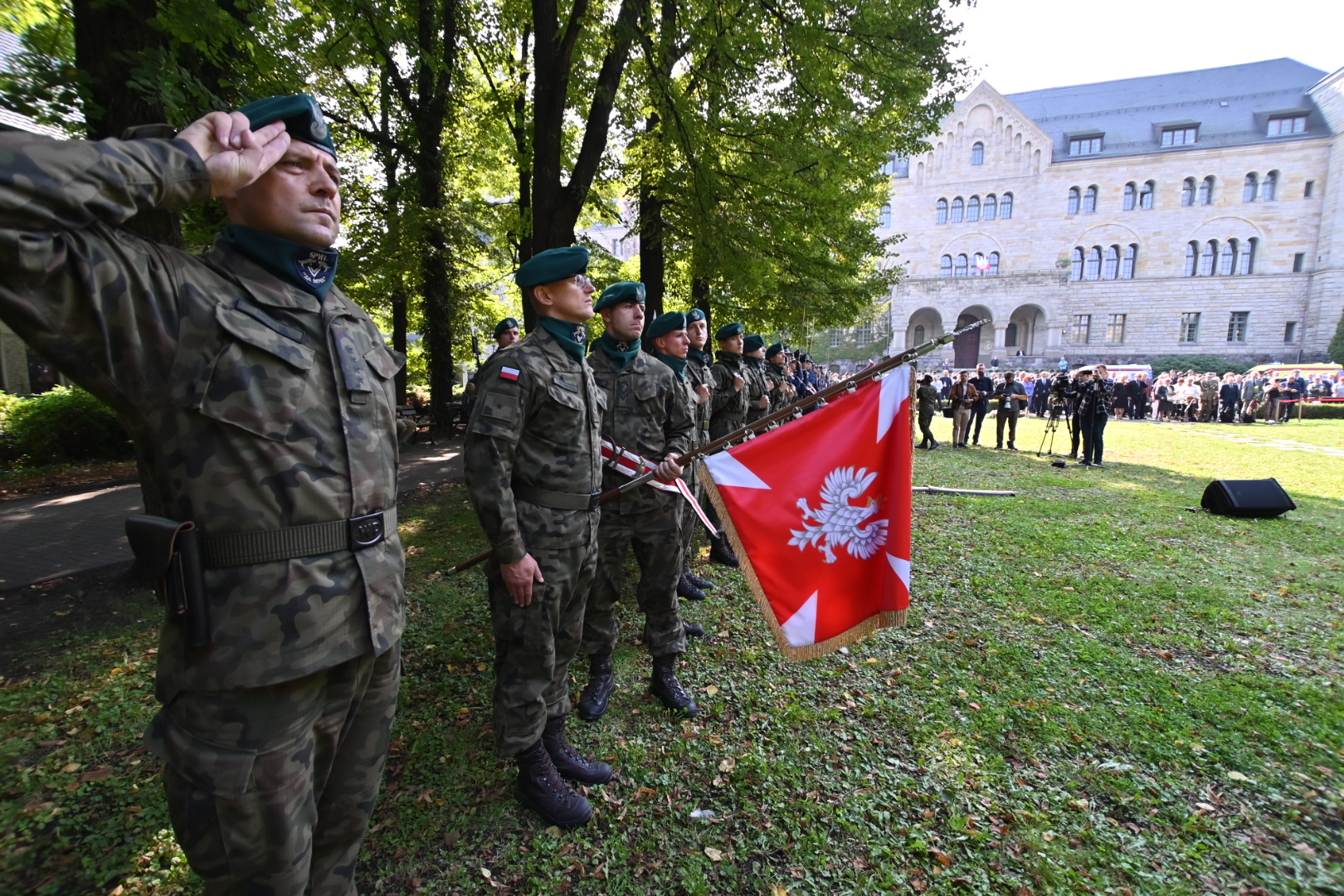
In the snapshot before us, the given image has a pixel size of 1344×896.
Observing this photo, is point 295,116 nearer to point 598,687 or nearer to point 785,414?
point 785,414

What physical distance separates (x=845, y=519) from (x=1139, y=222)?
64.0 meters

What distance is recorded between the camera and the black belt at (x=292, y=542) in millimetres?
1454

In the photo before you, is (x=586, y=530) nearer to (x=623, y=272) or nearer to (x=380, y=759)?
(x=380, y=759)

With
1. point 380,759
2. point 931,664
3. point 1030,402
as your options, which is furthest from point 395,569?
point 1030,402

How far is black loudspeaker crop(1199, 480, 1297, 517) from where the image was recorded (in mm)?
8242

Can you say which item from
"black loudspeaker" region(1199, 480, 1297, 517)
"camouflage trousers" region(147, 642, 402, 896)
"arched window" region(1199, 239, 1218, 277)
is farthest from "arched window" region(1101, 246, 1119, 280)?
"camouflage trousers" region(147, 642, 402, 896)

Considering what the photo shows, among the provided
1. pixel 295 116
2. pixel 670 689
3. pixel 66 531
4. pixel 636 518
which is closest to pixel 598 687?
pixel 670 689

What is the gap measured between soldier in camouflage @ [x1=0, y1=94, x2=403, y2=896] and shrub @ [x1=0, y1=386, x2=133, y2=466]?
12850 millimetres

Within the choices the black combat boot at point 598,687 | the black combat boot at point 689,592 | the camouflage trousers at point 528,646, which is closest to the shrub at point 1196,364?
the black combat boot at point 689,592

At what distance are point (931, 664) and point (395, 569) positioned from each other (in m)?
3.92

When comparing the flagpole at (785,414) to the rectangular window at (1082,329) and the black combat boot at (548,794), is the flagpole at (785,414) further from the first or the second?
the rectangular window at (1082,329)

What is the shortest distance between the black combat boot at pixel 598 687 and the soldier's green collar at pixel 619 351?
5.97 feet

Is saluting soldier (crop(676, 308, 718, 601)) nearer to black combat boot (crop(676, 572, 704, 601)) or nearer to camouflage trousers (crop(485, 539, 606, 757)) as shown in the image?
black combat boot (crop(676, 572, 704, 601))

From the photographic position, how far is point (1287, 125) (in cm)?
4888
